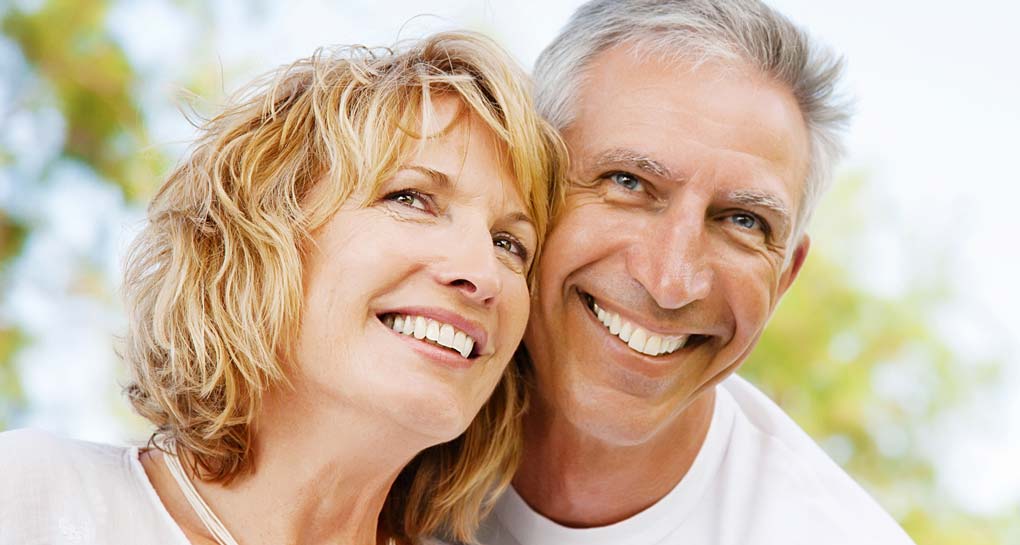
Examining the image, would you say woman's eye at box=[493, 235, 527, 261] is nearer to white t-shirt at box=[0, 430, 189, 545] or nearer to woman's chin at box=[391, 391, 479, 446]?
woman's chin at box=[391, 391, 479, 446]

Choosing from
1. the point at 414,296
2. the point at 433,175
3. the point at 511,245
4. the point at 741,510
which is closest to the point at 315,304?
the point at 414,296

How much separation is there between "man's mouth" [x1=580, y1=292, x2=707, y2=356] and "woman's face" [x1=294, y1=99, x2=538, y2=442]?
0.41 meters

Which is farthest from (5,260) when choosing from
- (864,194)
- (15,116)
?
(864,194)

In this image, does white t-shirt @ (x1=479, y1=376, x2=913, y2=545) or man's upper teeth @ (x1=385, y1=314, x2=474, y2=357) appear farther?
white t-shirt @ (x1=479, y1=376, x2=913, y2=545)

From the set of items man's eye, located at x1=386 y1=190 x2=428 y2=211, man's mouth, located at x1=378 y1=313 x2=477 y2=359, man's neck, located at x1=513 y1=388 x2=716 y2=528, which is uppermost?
man's eye, located at x1=386 y1=190 x2=428 y2=211

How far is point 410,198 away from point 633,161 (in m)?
0.51

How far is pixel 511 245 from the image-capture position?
2.10 meters

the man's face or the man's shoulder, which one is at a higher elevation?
the man's face

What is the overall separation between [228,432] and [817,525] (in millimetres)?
1220

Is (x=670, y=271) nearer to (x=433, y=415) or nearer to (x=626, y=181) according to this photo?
(x=626, y=181)

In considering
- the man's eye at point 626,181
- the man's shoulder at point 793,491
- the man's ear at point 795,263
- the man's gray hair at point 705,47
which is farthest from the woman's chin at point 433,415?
the man's ear at point 795,263

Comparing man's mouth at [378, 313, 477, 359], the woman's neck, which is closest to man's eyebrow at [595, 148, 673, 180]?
man's mouth at [378, 313, 477, 359]

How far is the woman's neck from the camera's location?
1944 mm

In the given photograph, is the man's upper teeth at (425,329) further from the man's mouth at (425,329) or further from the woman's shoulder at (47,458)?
the woman's shoulder at (47,458)
